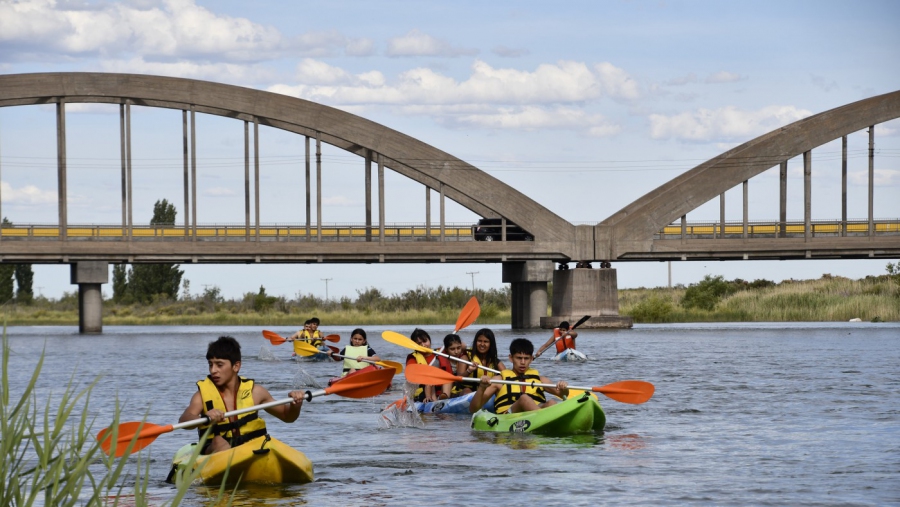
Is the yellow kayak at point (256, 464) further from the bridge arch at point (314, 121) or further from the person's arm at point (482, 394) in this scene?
the bridge arch at point (314, 121)

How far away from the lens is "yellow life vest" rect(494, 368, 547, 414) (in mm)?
15820

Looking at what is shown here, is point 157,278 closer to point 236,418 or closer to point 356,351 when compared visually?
point 356,351

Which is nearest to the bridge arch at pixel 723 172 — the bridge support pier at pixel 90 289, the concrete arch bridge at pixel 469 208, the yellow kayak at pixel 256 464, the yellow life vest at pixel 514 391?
the concrete arch bridge at pixel 469 208

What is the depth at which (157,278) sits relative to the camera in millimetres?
86312

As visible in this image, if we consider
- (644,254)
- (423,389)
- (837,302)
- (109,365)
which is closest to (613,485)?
(423,389)

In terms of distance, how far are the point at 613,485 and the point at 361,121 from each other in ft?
166

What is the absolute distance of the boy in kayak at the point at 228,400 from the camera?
10.7 meters

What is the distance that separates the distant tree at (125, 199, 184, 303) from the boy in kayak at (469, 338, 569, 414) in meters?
70.4

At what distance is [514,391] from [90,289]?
4428 cm

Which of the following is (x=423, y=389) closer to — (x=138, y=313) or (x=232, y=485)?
(x=232, y=485)

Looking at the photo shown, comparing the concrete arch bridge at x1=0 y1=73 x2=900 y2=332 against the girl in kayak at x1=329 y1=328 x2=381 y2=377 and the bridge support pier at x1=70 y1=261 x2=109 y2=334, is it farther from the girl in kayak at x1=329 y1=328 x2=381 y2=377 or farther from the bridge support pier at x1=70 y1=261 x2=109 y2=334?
the girl in kayak at x1=329 y1=328 x2=381 y2=377

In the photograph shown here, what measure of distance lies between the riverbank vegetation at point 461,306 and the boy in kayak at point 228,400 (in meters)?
53.1

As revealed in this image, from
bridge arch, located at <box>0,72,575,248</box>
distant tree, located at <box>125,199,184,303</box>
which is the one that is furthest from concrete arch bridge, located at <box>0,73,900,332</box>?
distant tree, located at <box>125,199,184,303</box>

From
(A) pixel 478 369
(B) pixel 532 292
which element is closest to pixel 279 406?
(A) pixel 478 369
